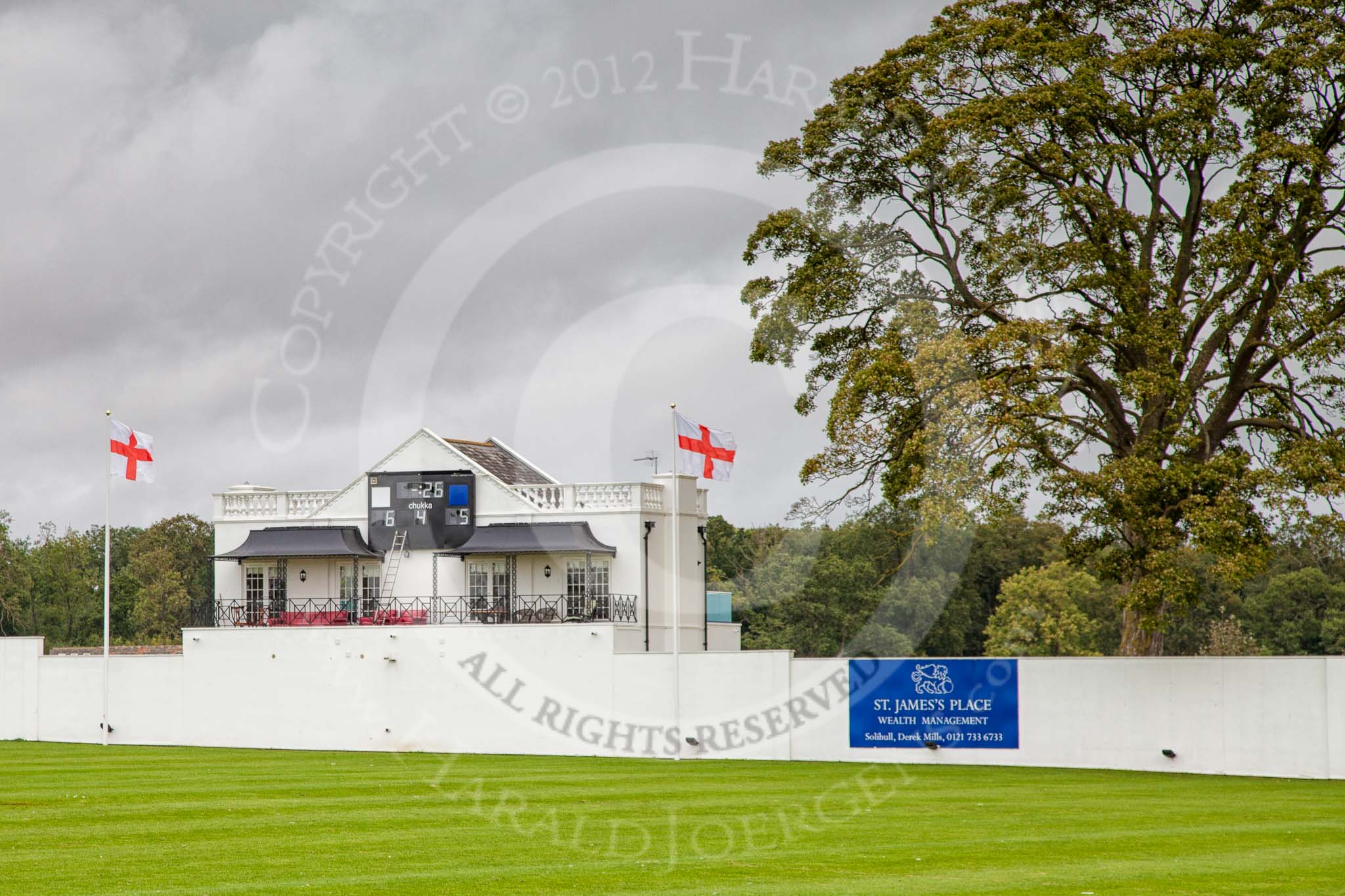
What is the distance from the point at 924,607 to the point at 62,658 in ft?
142

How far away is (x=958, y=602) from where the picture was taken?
74188 millimetres


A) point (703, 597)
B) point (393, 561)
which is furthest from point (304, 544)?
point (703, 597)

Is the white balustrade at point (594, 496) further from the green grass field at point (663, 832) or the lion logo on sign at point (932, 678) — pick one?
the green grass field at point (663, 832)

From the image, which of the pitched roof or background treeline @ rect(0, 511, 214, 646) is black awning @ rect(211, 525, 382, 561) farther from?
background treeline @ rect(0, 511, 214, 646)

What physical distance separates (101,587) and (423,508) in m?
46.3

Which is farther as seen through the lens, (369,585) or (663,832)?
(369,585)

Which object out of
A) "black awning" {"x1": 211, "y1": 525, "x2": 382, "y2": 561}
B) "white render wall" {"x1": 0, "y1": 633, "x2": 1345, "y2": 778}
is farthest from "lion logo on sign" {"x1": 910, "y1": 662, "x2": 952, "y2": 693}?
"black awning" {"x1": 211, "y1": 525, "x2": 382, "y2": 561}

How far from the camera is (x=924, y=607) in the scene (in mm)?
73500

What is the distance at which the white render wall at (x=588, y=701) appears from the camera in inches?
1180

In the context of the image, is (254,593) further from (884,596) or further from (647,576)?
(884,596)

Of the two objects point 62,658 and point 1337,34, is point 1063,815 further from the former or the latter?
point 62,658

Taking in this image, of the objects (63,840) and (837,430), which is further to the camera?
(837,430)

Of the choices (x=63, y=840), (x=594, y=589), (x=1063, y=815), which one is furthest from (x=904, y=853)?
(x=594, y=589)

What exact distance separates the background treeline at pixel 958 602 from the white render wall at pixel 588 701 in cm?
3030
